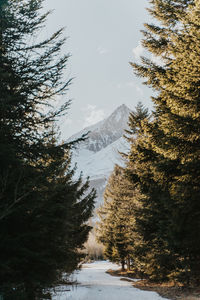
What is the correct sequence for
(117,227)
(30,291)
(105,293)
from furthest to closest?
(117,227) < (105,293) < (30,291)

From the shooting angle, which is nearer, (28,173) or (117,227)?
(28,173)

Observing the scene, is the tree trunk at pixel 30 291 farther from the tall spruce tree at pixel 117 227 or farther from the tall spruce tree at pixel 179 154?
the tall spruce tree at pixel 117 227

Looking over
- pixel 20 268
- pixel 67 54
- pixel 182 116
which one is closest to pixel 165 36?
pixel 67 54

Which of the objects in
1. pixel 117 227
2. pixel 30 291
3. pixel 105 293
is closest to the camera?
pixel 30 291

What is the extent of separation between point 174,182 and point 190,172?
589 millimetres

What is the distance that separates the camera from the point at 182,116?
702 centimetres

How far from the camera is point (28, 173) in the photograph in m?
6.46

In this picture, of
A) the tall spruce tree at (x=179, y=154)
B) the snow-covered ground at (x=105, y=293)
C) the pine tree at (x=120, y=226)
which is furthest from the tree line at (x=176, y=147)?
the pine tree at (x=120, y=226)

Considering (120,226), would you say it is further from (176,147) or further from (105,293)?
→ (176,147)

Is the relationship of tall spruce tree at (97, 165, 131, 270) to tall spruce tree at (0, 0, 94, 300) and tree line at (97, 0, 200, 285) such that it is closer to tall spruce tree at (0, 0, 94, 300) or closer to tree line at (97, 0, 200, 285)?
tree line at (97, 0, 200, 285)

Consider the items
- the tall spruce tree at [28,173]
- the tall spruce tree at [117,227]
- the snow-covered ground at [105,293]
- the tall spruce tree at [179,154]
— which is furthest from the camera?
the tall spruce tree at [117,227]

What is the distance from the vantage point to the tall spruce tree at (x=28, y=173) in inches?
222

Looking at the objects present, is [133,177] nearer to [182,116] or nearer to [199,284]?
[182,116]

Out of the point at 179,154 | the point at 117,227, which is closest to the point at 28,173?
the point at 179,154
